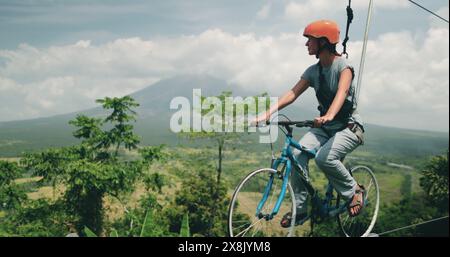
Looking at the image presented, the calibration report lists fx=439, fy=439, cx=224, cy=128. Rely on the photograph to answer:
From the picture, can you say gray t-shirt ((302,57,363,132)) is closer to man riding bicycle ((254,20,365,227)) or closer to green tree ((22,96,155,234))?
man riding bicycle ((254,20,365,227))

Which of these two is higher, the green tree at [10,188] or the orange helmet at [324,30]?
the orange helmet at [324,30]

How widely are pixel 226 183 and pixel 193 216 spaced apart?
3314mm

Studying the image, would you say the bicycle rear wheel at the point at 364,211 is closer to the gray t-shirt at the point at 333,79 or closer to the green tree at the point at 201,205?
the gray t-shirt at the point at 333,79

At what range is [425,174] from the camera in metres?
41.3

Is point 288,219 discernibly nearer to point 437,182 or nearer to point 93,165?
point 93,165

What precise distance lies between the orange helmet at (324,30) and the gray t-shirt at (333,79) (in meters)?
0.18

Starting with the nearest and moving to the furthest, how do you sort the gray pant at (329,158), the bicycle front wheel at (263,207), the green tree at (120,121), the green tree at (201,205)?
1. the bicycle front wheel at (263,207)
2. the gray pant at (329,158)
3. the green tree at (120,121)
4. the green tree at (201,205)

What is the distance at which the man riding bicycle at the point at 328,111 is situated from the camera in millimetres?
3342

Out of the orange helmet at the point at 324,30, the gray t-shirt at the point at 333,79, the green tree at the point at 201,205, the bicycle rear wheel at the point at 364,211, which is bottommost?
the green tree at the point at 201,205

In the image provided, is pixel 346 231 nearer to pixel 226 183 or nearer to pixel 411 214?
pixel 226 183

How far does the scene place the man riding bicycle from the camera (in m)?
3.34

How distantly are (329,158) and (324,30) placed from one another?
1002mm

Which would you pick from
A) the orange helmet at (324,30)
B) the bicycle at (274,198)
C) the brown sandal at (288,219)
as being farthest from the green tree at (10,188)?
the orange helmet at (324,30)
